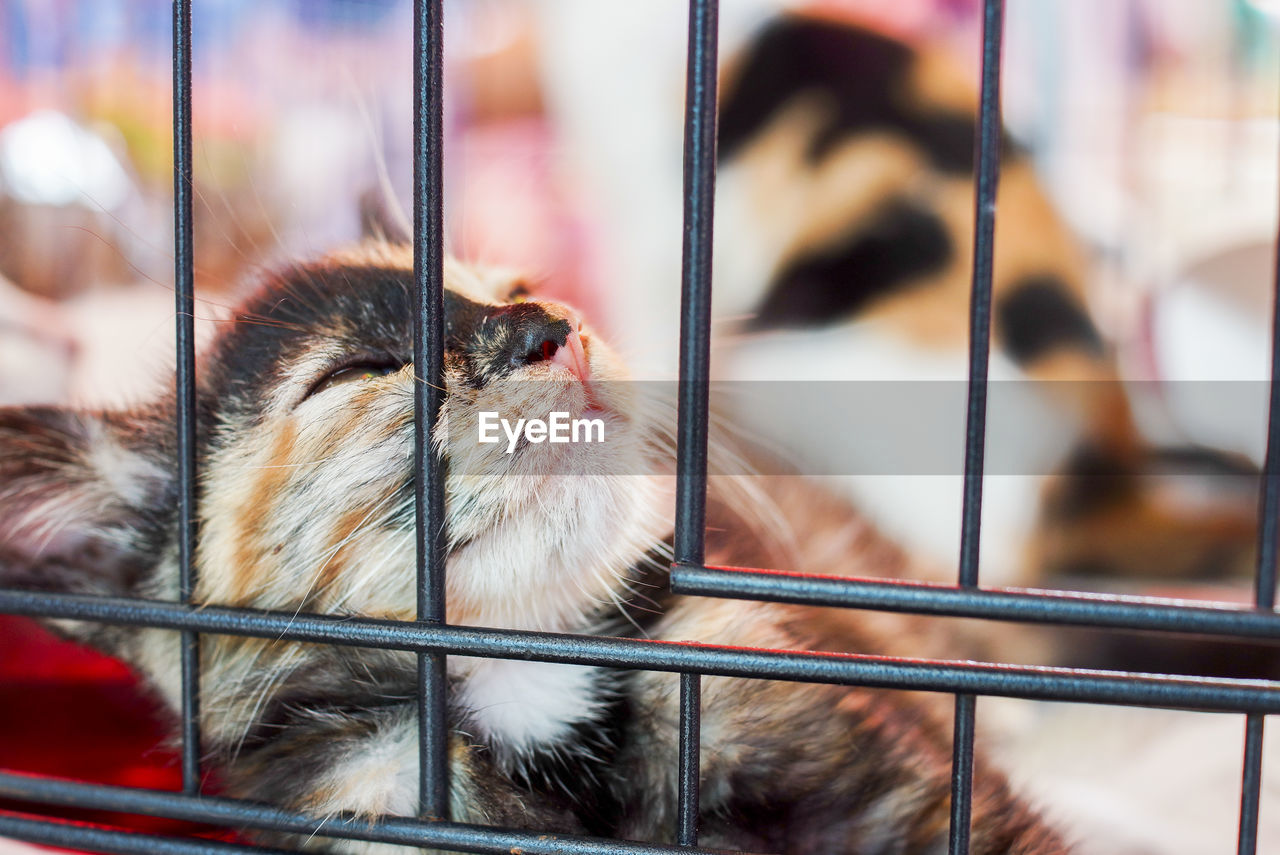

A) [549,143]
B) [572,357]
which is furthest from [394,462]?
[549,143]

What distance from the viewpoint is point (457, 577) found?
1.94ft

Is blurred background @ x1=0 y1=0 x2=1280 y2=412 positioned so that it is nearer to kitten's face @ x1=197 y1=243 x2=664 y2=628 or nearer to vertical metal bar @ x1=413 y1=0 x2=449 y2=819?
kitten's face @ x1=197 y1=243 x2=664 y2=628

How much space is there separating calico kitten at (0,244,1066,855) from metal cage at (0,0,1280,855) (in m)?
0.06

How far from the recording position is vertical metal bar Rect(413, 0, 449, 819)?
492 mm

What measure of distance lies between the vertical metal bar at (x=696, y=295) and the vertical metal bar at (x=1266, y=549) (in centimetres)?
27

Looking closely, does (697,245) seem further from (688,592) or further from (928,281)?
(928,281)

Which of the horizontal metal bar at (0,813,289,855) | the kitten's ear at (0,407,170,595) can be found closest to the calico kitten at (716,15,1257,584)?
the kitten's ear at (0,407,170,595)

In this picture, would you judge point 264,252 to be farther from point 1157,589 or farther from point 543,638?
point 1157,589

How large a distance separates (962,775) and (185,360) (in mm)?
503

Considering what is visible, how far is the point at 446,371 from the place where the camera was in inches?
22.1

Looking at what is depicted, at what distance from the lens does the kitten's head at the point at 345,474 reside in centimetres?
57

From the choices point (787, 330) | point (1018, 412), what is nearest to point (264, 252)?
point (787, 330)

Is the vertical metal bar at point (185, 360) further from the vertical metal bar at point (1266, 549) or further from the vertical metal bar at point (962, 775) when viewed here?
the vertical metal bar at point (1266, 549)

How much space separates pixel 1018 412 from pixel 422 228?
1030 mm
